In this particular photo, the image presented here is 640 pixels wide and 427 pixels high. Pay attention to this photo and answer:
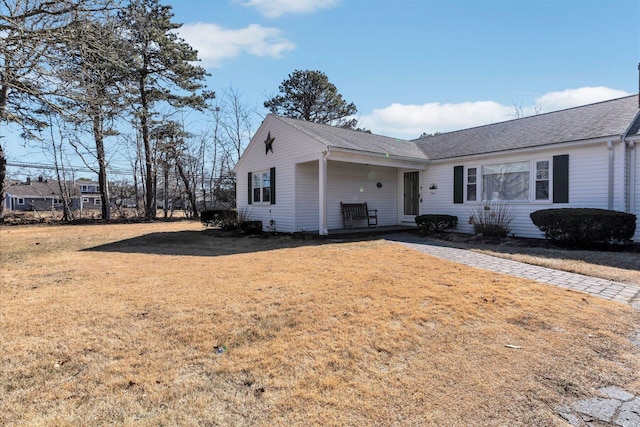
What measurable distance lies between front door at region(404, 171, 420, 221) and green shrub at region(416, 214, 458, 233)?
79.5 inches

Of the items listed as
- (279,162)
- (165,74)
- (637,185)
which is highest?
(165,74)

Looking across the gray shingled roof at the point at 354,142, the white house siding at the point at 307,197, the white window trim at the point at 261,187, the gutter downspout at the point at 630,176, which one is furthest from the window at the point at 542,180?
the white window trim at the point at 261,187

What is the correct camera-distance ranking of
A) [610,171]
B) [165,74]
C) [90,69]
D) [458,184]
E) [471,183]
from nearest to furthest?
→ [90,69] → [610,171] → [471,183] → [458,184] → [165,74]

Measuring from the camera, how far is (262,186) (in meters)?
13.6

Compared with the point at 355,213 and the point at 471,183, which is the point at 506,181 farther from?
the point at 355,213

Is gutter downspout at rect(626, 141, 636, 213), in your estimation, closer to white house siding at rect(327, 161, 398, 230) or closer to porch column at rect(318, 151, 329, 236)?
white house siding at rect(327, 161, 398, 230)

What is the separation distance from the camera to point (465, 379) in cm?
241

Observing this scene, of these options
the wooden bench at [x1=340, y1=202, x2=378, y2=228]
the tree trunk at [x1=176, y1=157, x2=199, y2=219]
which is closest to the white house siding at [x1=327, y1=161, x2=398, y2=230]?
the wooden bench at [x1=340, y1=202, x2=378, y2=228]

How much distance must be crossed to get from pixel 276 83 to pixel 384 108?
8423mm

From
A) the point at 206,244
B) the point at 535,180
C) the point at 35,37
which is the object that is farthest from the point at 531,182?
the point at 35,37

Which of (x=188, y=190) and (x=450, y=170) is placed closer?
(x=450, y=170)

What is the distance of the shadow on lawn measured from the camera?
8.63m

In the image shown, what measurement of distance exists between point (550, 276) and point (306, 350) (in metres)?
4.55

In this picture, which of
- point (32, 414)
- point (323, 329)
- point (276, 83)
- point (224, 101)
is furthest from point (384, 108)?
point (32, 414)
